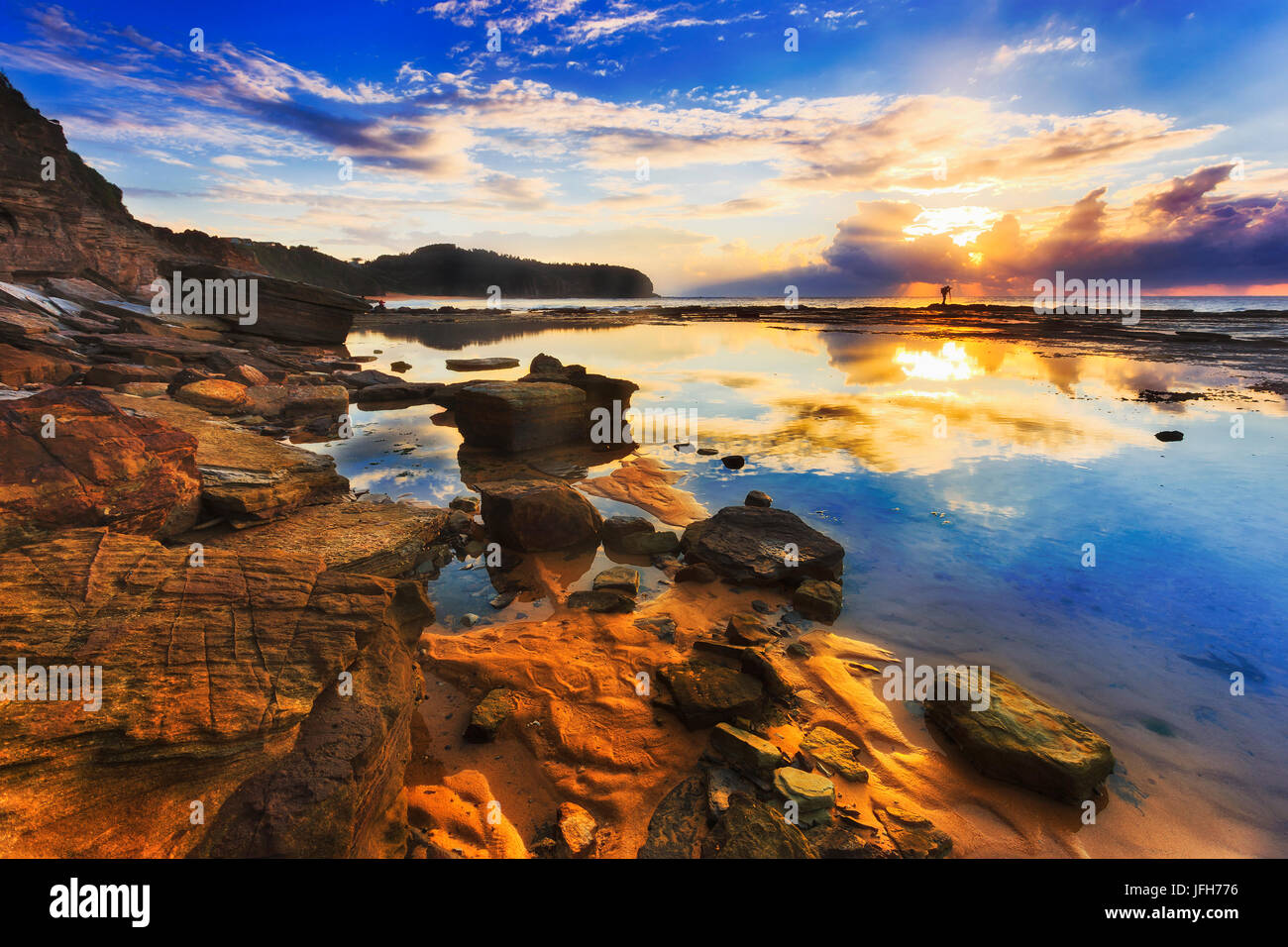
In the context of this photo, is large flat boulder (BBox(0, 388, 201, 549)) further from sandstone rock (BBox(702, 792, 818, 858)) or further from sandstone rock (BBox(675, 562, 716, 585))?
sandstone rock (BBox(675, 562, 716, 585))

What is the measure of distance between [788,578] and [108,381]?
18391mm

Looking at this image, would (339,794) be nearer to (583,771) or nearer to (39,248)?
(583,771)

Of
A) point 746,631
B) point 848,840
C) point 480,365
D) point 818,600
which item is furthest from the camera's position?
point 480,365

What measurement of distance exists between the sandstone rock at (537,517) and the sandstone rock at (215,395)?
37.7 feet

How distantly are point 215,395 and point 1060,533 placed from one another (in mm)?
21135

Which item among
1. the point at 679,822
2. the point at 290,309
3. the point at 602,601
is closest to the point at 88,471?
the point at 602,601

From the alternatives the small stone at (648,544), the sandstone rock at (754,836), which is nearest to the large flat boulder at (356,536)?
the small stone at (648,544)

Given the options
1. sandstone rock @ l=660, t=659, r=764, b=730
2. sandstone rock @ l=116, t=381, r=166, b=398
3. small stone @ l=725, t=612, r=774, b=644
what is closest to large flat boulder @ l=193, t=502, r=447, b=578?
sandstone rock @ l=660, t=659, r=764, b=730

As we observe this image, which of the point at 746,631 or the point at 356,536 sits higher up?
the point at 356,536

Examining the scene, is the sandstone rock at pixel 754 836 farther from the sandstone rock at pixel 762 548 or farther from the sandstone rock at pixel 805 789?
the sandstone rock at pixel 762 548

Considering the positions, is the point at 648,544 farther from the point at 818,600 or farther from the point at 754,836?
the point at 754,836

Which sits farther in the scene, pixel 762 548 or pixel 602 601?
pixel 762 548

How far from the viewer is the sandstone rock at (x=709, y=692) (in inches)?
196

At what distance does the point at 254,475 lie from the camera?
7.56 meters
